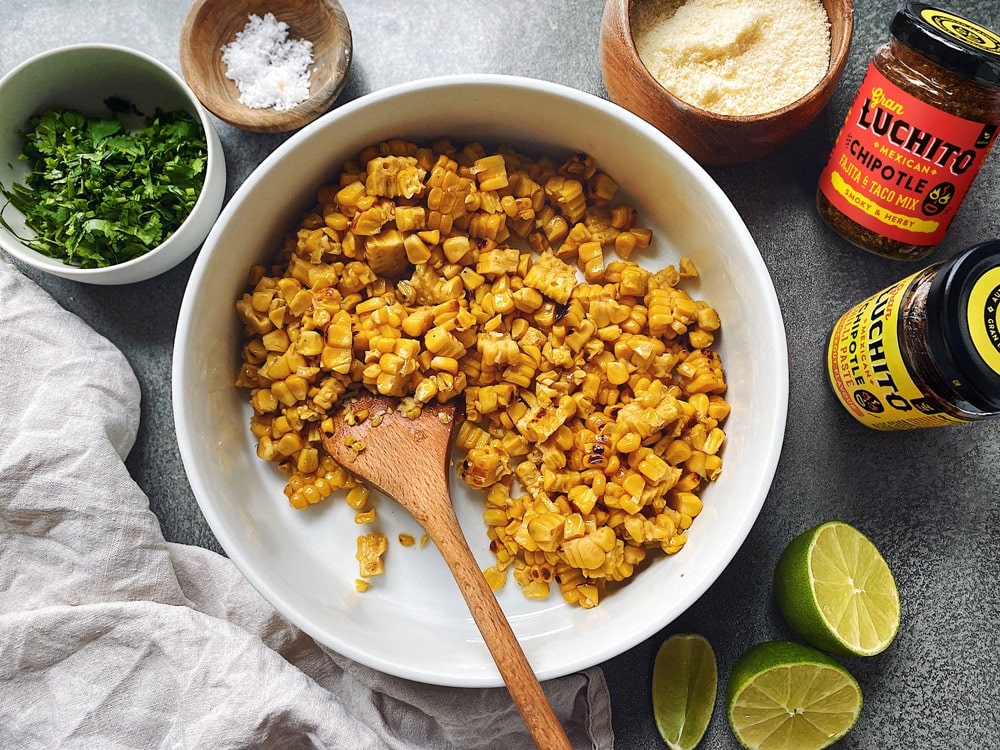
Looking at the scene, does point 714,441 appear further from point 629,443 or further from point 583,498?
point 583,498

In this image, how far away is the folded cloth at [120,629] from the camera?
74.0 inches

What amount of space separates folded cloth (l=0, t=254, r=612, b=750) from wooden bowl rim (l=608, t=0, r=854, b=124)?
1.37 metres

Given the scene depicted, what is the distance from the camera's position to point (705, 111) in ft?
5.87

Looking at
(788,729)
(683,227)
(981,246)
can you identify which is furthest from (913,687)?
(683,227)

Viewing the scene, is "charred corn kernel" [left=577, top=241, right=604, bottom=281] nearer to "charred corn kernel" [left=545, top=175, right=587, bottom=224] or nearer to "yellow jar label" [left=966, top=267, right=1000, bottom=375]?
"charred corn kernel" [left=545, top=175, right=587, bottom=224]

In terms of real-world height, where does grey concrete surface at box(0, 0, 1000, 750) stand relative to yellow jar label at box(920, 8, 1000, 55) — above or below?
below

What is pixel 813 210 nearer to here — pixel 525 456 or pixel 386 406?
pixel 525 456

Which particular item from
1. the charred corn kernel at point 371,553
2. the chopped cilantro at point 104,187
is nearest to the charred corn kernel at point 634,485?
the charred corn kernel at point 371,553

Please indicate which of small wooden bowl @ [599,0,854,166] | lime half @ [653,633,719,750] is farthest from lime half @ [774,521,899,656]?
small wooden bowl @ [599,0,854,166]

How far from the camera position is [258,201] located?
1.79 metres

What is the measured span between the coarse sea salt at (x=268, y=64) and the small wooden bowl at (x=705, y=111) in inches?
30.1

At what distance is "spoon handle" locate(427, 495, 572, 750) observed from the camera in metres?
1.64

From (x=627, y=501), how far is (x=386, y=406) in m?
0.60

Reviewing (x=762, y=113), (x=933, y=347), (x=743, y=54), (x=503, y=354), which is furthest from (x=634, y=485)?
(x=743, y=54)
